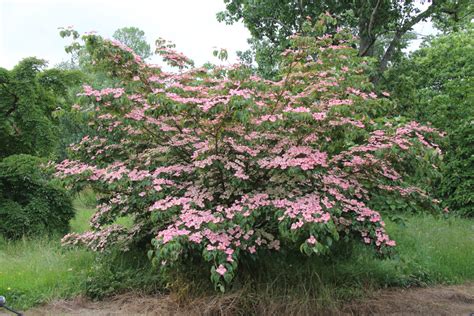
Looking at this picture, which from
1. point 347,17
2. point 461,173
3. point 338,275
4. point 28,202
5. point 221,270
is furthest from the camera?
point 461,173

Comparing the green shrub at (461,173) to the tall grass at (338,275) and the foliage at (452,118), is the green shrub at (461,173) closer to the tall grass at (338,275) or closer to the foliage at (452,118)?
the foliage at (452,118)

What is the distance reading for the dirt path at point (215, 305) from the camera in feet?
12.4

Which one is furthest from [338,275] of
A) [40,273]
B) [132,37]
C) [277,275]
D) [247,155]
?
[132,37]

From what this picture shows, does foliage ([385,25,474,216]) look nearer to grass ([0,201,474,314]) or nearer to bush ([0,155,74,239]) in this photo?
grass ([0,201,474,314])

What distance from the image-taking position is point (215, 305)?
A: 3.58 meters

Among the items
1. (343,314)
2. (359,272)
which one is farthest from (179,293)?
(359,272)

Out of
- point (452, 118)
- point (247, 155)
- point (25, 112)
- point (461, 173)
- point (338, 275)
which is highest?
point (452, 118)

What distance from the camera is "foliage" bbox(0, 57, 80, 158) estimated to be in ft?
23.1

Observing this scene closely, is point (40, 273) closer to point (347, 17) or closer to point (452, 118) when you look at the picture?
point (347, 17)

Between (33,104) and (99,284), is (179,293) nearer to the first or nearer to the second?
(99,284)

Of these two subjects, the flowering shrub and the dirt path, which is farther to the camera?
the dirt path

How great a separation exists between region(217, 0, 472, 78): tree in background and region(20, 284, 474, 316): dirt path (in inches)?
153

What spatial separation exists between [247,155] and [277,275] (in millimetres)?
1191

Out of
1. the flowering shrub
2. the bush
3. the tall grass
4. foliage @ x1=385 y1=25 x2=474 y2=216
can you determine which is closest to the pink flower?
the flowering shrub
